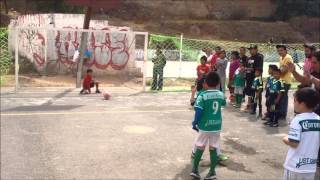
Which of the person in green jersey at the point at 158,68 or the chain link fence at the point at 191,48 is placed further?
the chain link fence at the point at 191,48

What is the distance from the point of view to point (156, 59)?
51.1 ft

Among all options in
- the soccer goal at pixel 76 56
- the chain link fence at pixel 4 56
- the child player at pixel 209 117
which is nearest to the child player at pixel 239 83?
the child player at pixel 209 117

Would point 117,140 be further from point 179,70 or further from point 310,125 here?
point 179,70

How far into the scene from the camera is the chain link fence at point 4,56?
1947 centimetres

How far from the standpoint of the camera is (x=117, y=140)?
970 centimetres

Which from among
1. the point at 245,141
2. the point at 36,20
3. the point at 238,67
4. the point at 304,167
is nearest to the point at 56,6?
the point at 36,20

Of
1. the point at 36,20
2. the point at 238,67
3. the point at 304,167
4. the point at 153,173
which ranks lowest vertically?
the point at 153,173

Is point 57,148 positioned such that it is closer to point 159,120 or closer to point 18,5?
point 159,120

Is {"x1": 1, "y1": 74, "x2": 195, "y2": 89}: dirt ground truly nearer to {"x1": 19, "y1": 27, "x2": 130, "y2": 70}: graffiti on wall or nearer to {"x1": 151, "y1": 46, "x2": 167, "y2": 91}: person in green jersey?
{"x1": 19, "y1": 27, "x2": 130, "y2": 70}: graffiti on wall

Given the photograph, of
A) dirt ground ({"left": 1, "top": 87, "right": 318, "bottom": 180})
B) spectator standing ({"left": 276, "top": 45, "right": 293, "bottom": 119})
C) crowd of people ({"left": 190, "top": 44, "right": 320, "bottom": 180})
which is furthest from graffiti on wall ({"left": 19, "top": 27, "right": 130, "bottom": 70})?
spectator standing ({"left": 276, "top": 45, "right": 293, "bottom": 119})

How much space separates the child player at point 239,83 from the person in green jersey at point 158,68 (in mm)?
3141

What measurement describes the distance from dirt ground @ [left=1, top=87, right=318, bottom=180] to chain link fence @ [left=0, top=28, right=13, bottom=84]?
5.74 metres

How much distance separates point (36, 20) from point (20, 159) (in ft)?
49.3

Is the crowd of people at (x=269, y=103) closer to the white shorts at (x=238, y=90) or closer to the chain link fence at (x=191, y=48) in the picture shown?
the white shorts at (x=238, y=90)
